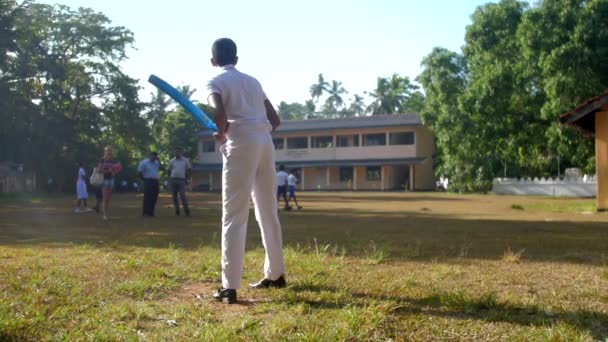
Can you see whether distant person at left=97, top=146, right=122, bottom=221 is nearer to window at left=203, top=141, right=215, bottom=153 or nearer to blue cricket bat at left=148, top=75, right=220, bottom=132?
blue cricket bat at left=148, top=75, right=220, bottom=132

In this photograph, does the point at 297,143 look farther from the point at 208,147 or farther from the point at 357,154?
the point at 208,147

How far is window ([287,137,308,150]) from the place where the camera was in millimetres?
56416

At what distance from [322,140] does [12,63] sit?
28523 mm

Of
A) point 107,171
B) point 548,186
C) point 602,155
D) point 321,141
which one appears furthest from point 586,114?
point 321,141

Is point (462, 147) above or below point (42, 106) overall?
below

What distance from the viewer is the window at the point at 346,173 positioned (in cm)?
5453

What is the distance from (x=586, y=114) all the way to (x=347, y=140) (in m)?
38.2

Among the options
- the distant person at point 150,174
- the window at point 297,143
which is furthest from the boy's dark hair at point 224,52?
the window at point 297,143

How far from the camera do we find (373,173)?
53.6 metres

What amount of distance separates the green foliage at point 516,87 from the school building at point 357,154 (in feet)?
33.3

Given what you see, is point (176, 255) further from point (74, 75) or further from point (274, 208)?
point (74, 75)

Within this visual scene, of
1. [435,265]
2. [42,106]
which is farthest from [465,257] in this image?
[42,106]

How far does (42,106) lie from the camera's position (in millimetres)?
38094

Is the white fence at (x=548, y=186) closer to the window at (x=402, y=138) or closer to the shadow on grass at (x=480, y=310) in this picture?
the window at (x=402, y=138)
